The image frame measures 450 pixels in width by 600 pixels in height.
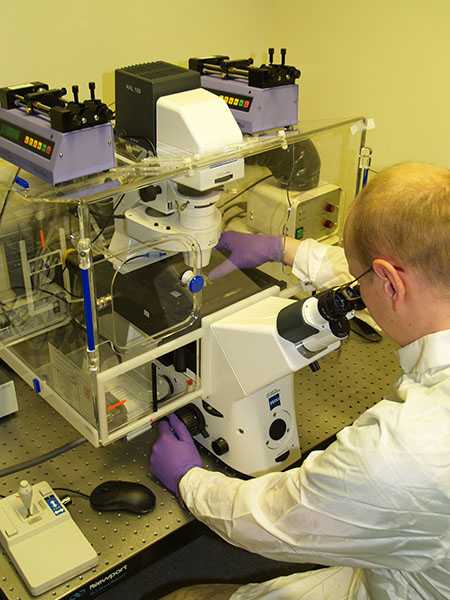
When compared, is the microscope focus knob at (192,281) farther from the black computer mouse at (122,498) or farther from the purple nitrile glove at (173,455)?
the black computer mouse at (122,498)

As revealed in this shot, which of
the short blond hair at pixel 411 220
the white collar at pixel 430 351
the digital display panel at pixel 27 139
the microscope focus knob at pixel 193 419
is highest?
the digital display panel at pixel 27 139

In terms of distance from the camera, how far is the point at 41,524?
1183 millimetres

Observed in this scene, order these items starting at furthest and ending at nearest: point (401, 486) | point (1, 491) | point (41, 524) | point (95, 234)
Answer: point (1, 491) → point (41, 524) → point (95, 234) → point (401, 486)

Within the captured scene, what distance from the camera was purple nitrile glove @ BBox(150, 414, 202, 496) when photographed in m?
1.26

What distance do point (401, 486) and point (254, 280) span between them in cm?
66

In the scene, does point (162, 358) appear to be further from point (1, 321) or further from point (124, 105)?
point (124, 105)

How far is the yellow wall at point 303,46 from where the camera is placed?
1.85m

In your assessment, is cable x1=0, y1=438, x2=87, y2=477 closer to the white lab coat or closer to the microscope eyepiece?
the white lab coat

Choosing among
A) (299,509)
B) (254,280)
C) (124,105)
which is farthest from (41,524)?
(124,105)

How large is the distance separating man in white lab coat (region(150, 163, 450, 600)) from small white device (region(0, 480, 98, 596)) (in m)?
0.29

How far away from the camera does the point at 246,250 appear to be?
4.68ft

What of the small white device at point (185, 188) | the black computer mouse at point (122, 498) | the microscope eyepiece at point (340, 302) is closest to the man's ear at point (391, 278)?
the microscope eyepiece at point (340, 302)

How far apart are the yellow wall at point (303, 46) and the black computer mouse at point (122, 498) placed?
1.25m

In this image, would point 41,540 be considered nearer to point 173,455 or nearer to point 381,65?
point 173,455
